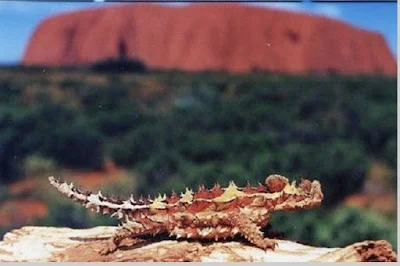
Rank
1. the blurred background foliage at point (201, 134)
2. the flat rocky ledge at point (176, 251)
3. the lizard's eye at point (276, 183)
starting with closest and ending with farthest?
1. the flat rocky ledge at point (176, 251)
2. the lizard's eye at point (276, 183)
3. the blurred background foliage at point (201, 134)

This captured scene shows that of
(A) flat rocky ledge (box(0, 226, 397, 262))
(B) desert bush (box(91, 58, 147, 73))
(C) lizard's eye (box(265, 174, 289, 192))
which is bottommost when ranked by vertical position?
(A) flat rocky ledge (box(0, 226, 397, 262))

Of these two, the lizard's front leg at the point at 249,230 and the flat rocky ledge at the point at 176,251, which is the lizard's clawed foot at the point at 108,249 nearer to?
the flat rocky ledge at the point at 176,251

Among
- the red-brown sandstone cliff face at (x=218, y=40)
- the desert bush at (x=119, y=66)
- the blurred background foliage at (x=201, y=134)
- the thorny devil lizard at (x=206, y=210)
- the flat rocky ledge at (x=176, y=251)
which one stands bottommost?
the flat rocky ledge at (x=176, y=251)

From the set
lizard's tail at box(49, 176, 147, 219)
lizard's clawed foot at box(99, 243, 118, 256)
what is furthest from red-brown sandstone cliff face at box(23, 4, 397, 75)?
lizard's clawed foot at box(99, 243, 118, 256)

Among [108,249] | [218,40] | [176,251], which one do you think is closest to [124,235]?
[108,249]

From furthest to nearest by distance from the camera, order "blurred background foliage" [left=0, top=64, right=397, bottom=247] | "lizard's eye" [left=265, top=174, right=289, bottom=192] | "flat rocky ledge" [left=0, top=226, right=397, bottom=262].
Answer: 1. "blurred background foliage" [left=0, top=64, right=397, bottom=247]
2. "lizard's eye" [left=265, top=174, right=289, bottom=192]
3. "flat rocky ledge" [left=0, top=226, right=397, bottom=262]

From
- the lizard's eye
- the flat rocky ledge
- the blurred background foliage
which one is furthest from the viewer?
the blurred background foliage

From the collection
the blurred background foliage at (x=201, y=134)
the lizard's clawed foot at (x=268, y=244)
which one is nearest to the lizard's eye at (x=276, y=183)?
the blurred background foliage at (x=201, y=134)

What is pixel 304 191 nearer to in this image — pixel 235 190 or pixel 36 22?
pixel 235 190

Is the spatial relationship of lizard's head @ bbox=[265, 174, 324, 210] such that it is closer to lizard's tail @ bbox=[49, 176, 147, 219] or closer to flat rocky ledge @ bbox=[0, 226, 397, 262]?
flat rocky ledge @ bbox=[0, 226, 397, 262]
